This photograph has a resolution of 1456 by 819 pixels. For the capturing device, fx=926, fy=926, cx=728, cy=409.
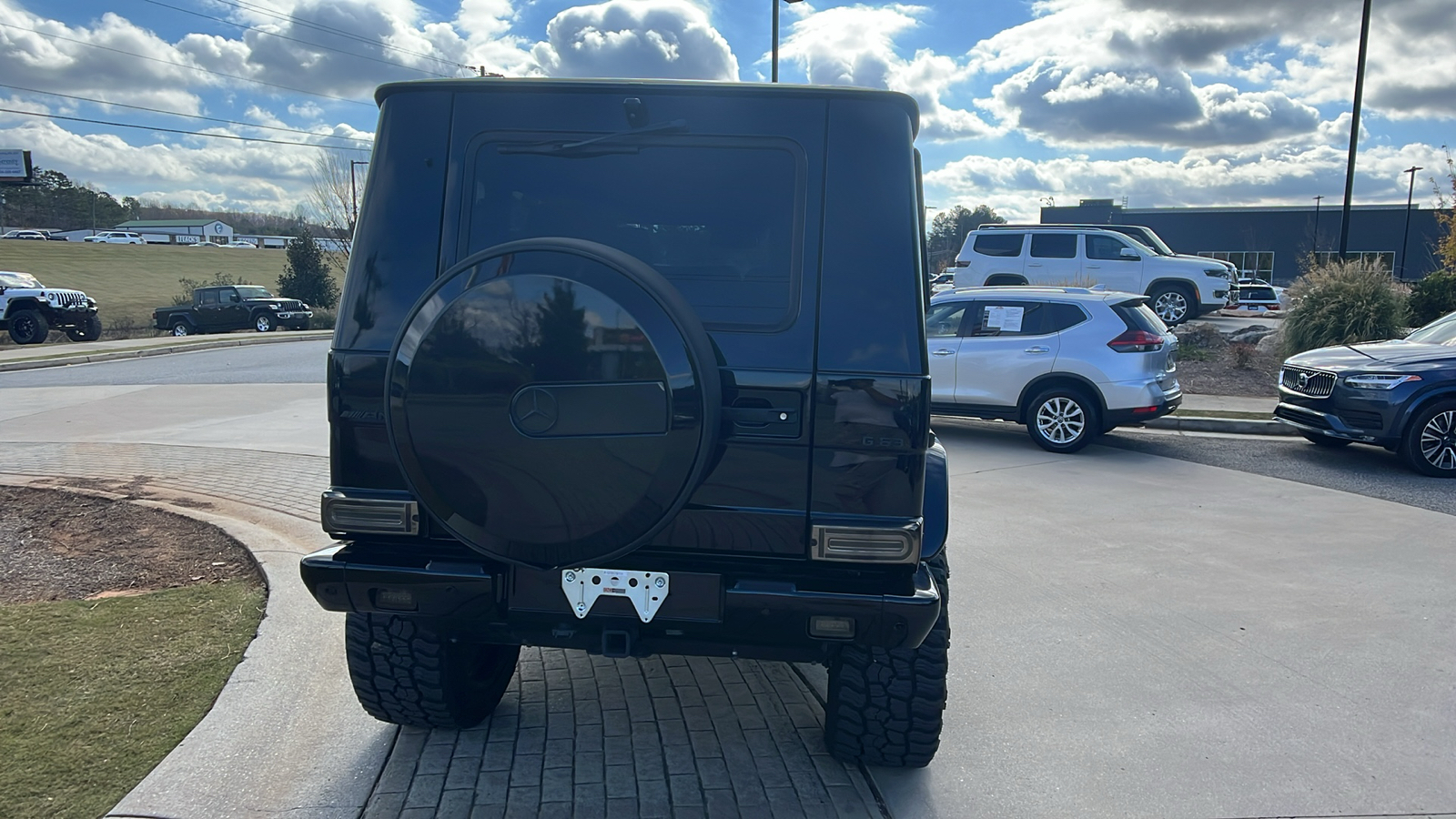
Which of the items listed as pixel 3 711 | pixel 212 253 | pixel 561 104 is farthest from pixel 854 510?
pixel 212 253

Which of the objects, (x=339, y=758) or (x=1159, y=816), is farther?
(x=339, y=758)

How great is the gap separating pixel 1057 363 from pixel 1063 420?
1.97 ft

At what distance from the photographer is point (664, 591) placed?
2721 mm

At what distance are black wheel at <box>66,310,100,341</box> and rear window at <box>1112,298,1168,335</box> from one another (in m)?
27.7

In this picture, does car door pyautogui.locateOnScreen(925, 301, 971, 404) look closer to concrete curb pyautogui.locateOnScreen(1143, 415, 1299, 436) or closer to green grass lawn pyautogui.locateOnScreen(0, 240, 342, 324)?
concrete curb pyautogui.locateOnScreen(1143, 415, 1299, 436)

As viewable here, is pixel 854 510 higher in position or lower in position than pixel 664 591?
higher

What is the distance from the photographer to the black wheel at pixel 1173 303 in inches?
709

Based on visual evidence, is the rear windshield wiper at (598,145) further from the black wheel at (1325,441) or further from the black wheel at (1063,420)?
the black wheel at (1325,441)

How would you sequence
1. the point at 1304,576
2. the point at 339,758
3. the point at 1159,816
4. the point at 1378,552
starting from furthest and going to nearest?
the point at 1378,552, the point at 1304,576, the point at 339,758, the point at 1159,816

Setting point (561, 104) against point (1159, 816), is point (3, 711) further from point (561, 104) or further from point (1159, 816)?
point (1159, 816)

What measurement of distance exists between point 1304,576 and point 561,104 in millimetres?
5305

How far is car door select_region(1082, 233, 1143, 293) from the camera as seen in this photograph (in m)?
17.8

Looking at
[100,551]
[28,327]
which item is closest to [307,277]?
[28,327]

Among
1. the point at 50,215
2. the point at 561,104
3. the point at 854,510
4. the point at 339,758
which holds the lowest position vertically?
the point at 339,758
